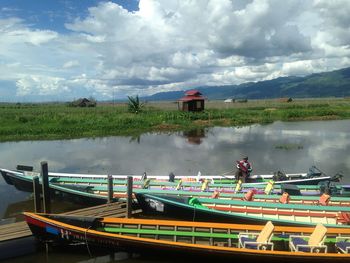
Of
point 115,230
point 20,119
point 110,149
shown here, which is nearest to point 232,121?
point 110,149

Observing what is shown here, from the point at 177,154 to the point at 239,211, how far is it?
15.4 m

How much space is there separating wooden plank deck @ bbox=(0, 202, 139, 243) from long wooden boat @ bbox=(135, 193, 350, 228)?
931mm

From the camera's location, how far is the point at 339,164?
24016 mm

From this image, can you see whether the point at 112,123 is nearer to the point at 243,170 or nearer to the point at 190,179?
the point at 190,179

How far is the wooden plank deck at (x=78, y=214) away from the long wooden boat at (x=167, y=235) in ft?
2.27

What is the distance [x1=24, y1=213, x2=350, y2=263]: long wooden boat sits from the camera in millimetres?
10109

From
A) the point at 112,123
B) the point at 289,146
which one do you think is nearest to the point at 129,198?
the point at 289,146

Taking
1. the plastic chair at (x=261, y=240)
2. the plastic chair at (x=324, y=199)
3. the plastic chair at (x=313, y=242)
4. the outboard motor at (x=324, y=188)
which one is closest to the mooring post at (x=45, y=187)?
the plastic chair at (x=261, y=240)

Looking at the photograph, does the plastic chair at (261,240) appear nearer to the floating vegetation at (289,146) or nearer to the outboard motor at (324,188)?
the outboard motor at (324,188)

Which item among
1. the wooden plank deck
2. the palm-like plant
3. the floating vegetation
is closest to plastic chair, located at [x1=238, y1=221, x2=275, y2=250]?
the wooden plank deck

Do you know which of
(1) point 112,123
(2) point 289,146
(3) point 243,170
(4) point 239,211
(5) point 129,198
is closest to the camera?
(5) point 129,198

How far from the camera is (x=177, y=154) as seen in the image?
92.9 ft

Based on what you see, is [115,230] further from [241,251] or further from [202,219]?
[241,251]

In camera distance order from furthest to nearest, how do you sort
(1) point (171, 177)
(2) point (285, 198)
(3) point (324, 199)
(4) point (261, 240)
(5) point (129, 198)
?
(1) point (171, 177) → (2) point (285, 198) → (3) point (324, 199) → (5) point (129, 198) → (4) point (261, 240)
